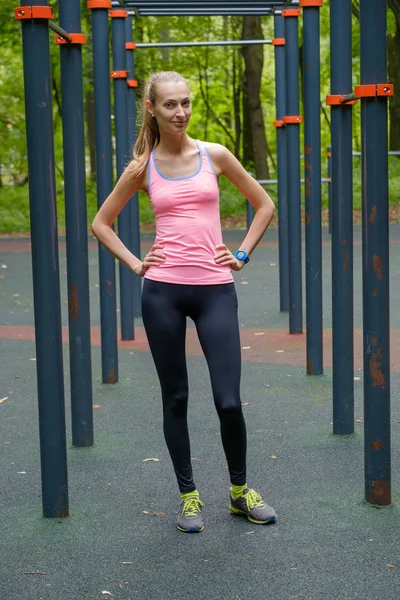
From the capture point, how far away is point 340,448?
4926 mm

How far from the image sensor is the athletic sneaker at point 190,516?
151 inches

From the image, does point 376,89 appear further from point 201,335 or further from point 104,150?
point 104,150

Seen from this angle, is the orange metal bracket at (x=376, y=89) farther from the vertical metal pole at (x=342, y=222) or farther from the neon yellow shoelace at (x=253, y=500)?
the neon yellow shoelace at (x=253, y=500)

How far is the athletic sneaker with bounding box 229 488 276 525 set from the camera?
12.8 ft

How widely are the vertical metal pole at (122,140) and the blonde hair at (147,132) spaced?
11.7ft

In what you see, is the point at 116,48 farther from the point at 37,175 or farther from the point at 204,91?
the point at 204,91

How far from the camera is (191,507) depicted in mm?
3914

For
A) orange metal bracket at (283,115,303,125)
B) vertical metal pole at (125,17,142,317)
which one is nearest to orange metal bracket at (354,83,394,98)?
orange metal bracket at (283,115,303,125)

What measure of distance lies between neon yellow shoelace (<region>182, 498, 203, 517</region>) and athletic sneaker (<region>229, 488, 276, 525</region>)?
0.52ft

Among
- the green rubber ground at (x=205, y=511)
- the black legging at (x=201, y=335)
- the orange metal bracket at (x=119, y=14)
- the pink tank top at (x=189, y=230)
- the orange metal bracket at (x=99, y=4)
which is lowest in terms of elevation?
the green rubber ground at (x=205, y=511)

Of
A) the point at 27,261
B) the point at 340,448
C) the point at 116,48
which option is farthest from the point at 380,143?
the point at 27,261

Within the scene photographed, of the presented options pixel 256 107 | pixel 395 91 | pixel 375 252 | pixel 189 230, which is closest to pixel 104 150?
pixel 189 230

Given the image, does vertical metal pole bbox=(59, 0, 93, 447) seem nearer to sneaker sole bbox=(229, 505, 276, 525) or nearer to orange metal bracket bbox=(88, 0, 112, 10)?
sneaker sole bbox=(229, 505, 276, 525)

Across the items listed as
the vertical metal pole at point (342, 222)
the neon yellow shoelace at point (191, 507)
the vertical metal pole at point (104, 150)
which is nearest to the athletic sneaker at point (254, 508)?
the neon yellow shoelace at point (191, 507)
